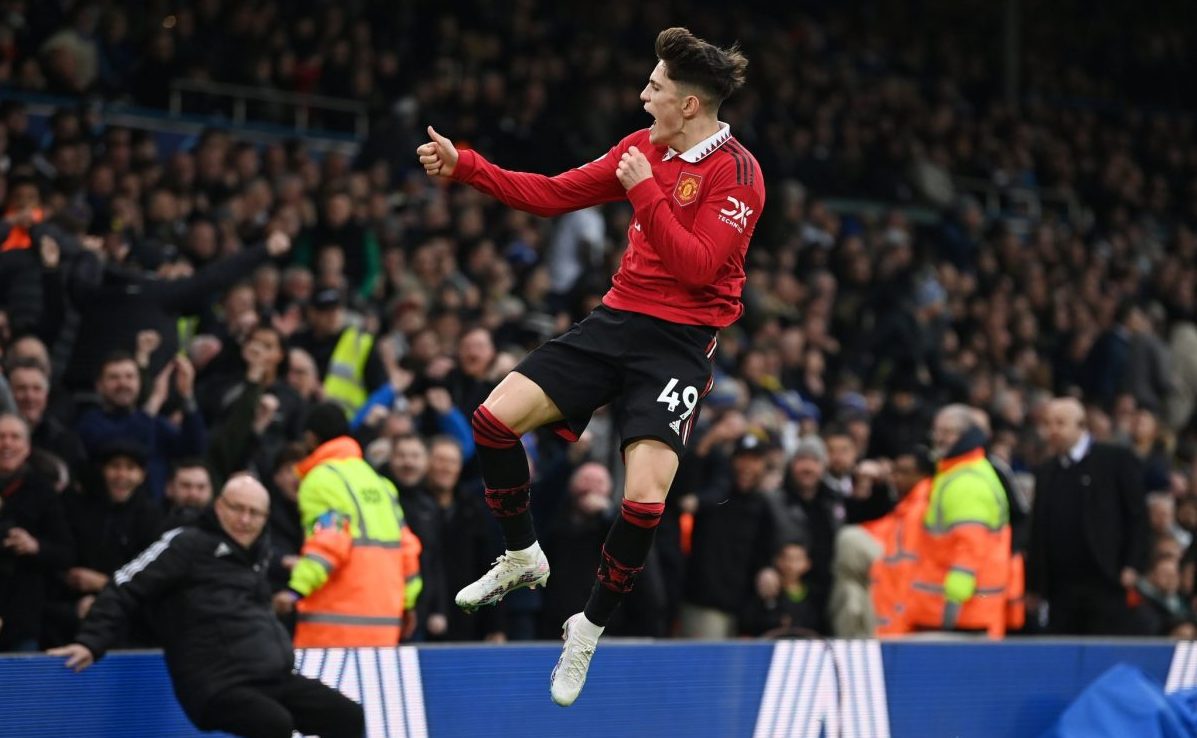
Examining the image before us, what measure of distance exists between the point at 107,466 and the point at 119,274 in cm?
152

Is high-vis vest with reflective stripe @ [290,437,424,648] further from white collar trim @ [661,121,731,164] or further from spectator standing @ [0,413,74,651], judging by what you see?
white collar trim @ [661,121,731,164]

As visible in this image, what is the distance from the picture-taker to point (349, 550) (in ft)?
27.6

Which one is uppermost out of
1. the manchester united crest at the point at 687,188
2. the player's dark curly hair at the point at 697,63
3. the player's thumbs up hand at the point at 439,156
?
the player's dark curly hair at the point at 697,63

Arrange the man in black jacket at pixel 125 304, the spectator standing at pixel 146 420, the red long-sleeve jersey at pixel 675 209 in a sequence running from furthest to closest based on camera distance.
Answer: the man in black jacket at pixel 125 304 → the spectator standing at pixel 146 420 → the red long-sleeve jersey at pixel 675 209

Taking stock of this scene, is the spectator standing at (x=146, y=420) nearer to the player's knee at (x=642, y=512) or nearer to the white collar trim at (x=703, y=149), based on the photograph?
the player's knee at (x=642, y=512)

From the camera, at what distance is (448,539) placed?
32.4 ft

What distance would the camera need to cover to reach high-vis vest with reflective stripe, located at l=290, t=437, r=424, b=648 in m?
8.34

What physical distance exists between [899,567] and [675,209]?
466 centimetres

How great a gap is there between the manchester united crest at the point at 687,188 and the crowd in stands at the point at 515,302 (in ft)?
11.7

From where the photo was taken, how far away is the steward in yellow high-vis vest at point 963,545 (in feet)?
32.5

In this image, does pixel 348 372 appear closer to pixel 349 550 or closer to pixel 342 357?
pixel 342 357

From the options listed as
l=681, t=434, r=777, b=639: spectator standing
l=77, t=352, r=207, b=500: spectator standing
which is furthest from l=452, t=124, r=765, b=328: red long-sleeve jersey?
l=681, t=434, r=777, b=639: spectator standing

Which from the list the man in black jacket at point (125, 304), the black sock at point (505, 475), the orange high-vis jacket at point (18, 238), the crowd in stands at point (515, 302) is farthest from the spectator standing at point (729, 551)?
the black sock at point (505, 475)

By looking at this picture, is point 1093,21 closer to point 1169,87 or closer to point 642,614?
point 1169,87
